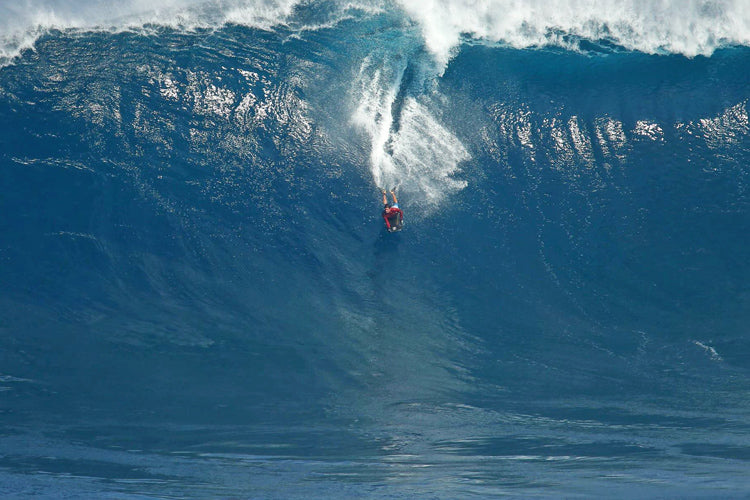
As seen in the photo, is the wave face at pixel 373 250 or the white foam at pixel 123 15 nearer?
the wave face at pixel 373 250

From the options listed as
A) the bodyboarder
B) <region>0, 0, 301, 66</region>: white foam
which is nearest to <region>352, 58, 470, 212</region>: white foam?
the bodyboarder

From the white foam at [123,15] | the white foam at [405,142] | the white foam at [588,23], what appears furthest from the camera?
the white foam at [588,23]

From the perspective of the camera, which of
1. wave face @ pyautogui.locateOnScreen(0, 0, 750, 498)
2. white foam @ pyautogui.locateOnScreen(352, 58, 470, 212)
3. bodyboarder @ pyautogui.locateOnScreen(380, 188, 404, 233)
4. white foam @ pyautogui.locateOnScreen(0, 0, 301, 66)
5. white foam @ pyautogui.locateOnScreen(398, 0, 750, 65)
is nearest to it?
wave face @ pyautogui.locateOnScreen(0, 0, 750, 498)

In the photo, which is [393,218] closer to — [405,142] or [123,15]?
[405,142]

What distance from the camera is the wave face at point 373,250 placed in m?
18.1

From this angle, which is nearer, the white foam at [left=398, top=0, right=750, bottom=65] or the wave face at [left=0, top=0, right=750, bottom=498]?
the wave face at [left=0, top=0, right=750, bottom=498]

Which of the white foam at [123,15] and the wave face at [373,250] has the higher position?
the white foam at [123,15]

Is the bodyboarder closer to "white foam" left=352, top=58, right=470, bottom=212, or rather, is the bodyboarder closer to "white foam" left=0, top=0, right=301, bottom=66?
"white foam" left=352, top=58, right=470, bottom=212

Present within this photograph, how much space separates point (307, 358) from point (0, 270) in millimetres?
8940

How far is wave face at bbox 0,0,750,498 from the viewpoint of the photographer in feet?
59.4

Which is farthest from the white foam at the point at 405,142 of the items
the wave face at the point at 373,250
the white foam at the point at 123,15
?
the white foam at the point at 123,15

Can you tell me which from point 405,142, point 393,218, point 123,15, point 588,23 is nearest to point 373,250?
point 393,218

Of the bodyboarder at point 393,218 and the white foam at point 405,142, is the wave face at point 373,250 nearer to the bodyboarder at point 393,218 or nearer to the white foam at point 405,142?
the white foam at point 405,142

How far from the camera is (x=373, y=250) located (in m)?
20.6
